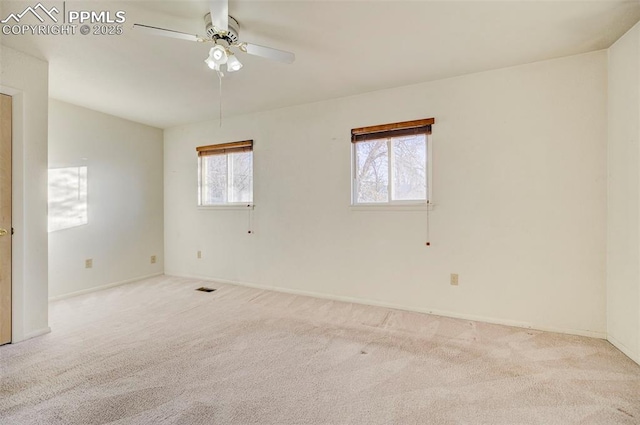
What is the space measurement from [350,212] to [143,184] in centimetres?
328

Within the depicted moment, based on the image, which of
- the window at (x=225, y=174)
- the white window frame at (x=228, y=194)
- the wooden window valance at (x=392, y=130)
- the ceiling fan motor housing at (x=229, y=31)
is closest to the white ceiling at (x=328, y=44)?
the ceiling fan motor housing at (x=229, y=31)

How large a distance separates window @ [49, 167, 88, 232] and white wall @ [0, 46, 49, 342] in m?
1.13

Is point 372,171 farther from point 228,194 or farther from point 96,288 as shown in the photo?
point 96,288

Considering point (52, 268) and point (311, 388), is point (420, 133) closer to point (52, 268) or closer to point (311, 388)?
point (311, 388)

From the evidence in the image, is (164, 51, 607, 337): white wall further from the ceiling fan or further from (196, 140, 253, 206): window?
the ceiling fan

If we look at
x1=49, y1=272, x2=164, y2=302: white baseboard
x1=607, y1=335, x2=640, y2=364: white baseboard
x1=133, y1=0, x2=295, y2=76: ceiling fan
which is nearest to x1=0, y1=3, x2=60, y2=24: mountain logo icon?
x1=133, y1=0, x2=295, y2=76: ceiling fan

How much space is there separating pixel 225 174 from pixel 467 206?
3.23 metres

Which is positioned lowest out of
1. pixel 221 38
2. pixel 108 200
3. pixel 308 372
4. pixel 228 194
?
pixel 308 372

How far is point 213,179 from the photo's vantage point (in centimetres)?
426

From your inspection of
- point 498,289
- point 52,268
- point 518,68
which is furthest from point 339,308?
point 52,268

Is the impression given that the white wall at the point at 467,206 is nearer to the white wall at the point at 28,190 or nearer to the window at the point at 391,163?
the window at the point at 391,163

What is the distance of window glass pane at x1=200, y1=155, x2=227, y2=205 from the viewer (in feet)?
13.7

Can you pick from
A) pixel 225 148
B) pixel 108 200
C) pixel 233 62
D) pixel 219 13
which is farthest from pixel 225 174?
pixel 219 13

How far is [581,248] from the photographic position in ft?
7.78
